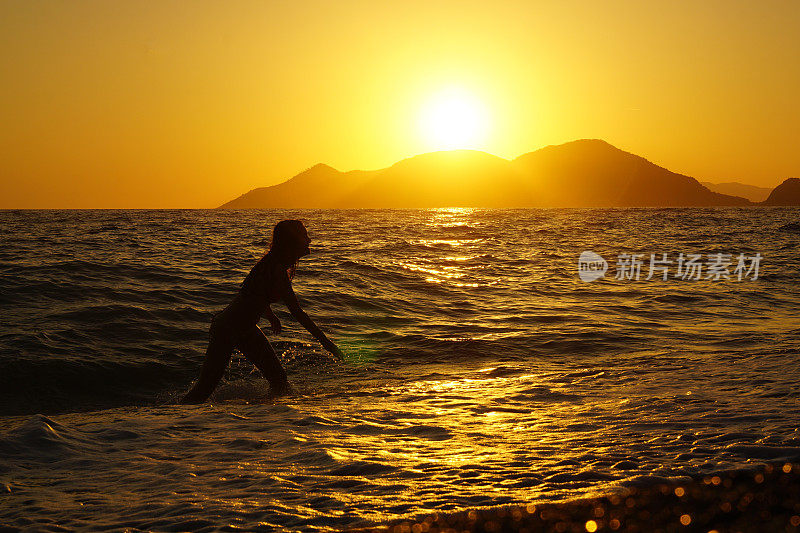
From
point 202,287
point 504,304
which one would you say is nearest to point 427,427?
point 504,304

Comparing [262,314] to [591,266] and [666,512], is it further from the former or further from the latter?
[591,266]

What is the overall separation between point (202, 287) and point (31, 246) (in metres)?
15.5

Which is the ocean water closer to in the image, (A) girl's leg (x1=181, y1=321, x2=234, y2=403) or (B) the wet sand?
(B) the wet sand

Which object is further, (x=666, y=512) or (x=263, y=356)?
(x=263, y=356)

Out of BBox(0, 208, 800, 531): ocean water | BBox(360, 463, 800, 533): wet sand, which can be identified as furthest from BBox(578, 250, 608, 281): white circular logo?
BBox(360, 463, 800, 533): wet sand

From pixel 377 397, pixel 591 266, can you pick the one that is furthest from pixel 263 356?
pixel 591 266

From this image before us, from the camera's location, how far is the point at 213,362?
23.4ft

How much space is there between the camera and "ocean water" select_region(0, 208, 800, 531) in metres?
3.94

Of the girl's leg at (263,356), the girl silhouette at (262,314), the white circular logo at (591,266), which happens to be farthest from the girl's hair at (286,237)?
the white circular logo at (591,266)

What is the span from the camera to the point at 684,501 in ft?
10.7

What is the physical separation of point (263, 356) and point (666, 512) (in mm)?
5154

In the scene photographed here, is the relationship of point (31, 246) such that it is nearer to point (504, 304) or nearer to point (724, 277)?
point (504, 304)

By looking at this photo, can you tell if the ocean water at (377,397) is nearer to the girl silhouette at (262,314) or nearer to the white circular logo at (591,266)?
the girl silhouette at (262,314)

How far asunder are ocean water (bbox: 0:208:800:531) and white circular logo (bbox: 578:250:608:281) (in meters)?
1.87
